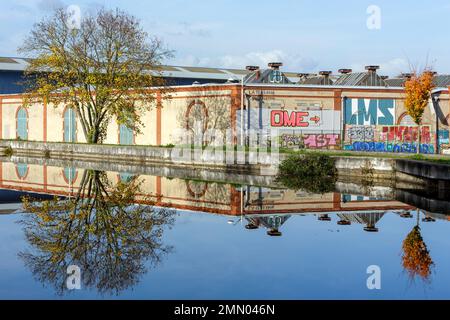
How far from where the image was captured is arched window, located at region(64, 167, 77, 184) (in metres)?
28.9

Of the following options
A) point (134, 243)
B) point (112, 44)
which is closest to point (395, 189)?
point (134, 243)

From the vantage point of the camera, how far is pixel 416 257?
1279 cm

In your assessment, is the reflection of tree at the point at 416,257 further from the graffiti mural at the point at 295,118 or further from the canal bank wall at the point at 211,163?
the graffiti mural at the point at 295,118

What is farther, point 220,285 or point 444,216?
point 444,216

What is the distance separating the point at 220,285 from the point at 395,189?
17124 millimetres

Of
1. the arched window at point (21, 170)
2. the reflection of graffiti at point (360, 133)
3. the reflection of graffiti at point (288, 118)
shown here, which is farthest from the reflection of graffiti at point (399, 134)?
the arched window at point (21, 170)

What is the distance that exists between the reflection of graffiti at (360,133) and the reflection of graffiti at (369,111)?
0.36 meters


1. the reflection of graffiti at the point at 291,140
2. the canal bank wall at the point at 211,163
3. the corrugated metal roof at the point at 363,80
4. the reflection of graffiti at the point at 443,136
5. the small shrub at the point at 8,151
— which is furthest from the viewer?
the small shrub at the point at 8,151

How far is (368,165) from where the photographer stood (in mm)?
28844

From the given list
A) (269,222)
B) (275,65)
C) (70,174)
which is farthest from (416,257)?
(275,65)

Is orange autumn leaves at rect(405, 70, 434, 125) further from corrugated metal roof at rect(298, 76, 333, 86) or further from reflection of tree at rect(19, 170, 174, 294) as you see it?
reflection of tree at rect(19, 170, 174, 294)

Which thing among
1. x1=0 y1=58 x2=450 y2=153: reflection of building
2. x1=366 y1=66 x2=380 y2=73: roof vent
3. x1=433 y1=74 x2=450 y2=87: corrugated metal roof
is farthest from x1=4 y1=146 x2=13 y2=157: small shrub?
x1=433 y1=74 x2=450 y2=87: corrugated metal roof

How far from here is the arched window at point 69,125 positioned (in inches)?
2263
